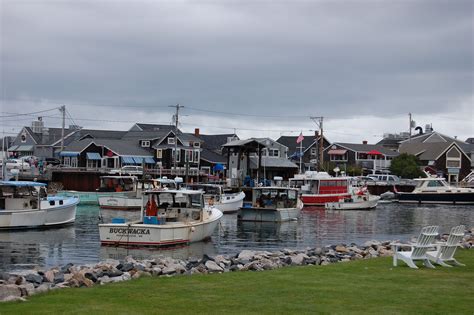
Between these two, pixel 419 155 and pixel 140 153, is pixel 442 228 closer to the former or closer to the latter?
pixel 140 153

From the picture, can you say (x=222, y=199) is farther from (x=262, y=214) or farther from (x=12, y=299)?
(x=12, y=299)

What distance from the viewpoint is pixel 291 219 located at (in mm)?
49812

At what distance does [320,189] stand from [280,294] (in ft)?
197

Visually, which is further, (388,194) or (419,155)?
(419,155)

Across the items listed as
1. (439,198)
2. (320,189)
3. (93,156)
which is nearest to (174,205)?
(320,189)

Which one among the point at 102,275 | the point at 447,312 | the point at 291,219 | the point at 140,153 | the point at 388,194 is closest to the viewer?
the point at 447,312

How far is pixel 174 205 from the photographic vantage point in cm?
3406

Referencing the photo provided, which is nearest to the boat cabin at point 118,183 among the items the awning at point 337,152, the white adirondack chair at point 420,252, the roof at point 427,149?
the white adirondack chair at point 420,252

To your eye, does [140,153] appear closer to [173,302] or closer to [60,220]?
[60,220]

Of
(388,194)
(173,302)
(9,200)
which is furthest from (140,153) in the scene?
(173,302)

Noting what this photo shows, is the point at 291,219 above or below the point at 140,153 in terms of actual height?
below

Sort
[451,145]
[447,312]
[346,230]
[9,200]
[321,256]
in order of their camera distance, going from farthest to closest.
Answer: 1. [451,145]
2. [346,230]
3. [9,200]
4. [321,256]
5. [447,312]

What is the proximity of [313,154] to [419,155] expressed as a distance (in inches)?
769

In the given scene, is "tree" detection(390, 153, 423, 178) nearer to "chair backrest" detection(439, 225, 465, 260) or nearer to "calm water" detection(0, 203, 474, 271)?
"calm water" detection(0, 203, 474, 271)
